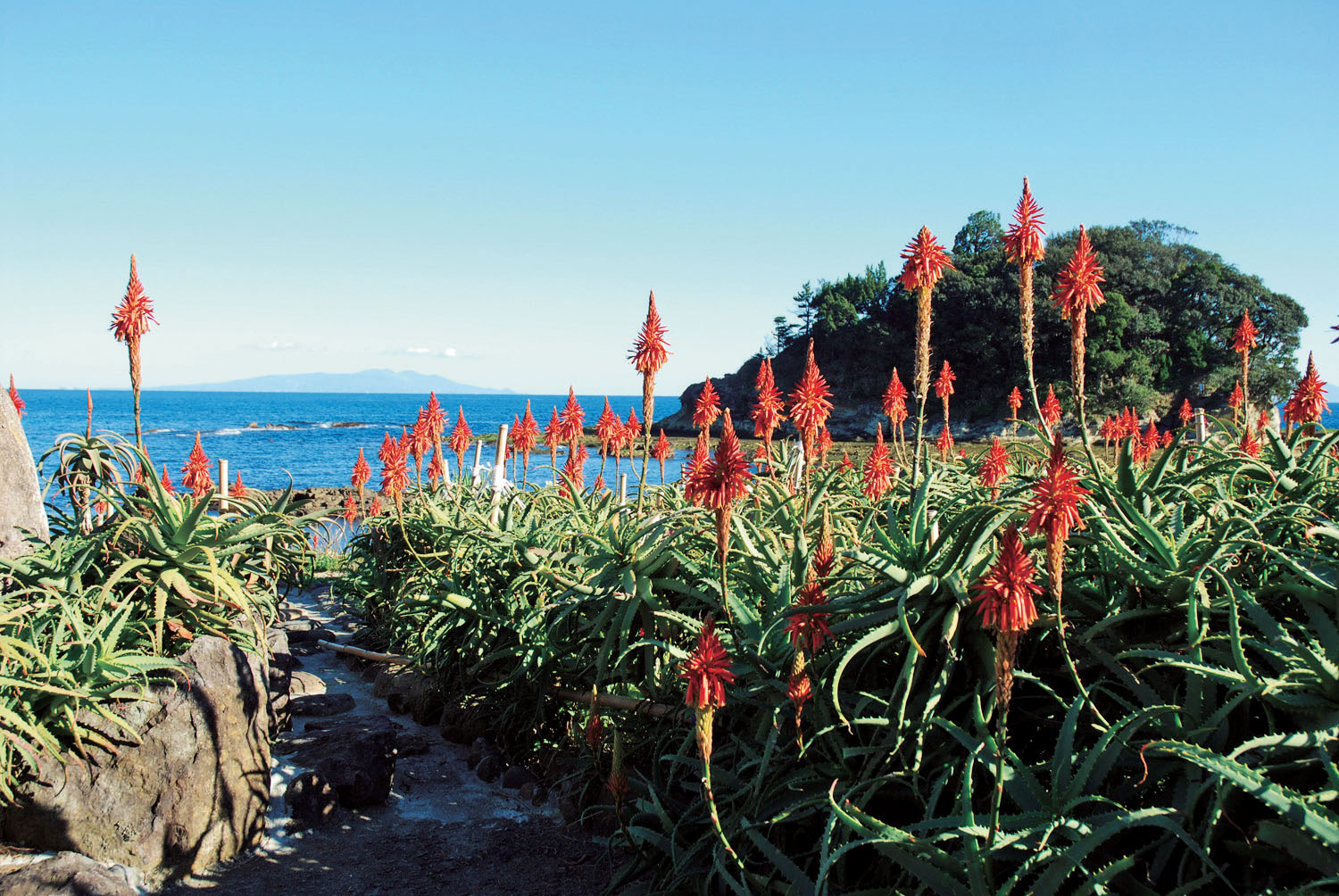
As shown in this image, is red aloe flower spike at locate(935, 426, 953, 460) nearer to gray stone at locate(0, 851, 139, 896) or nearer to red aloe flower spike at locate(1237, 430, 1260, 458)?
red aloe flower spike at locate(1237, 430, 1260, 458)

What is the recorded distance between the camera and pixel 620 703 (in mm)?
3789

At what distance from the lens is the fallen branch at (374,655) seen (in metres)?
6.44

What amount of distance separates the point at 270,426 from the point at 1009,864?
82.7 metres

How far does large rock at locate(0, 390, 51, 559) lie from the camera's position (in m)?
4.34

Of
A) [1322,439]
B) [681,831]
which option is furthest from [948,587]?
[1322,439]

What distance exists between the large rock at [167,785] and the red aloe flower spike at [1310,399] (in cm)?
553

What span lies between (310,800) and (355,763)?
278mm

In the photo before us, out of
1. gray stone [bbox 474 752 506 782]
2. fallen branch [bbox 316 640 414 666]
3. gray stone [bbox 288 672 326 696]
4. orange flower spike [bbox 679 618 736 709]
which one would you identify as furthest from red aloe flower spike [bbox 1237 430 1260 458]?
gray stone [bbox 288 672 326 696]

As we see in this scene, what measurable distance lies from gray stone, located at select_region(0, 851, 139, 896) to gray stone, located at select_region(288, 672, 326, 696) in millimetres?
2768

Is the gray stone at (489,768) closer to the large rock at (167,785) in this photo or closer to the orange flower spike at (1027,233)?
the large rock at (167,785)

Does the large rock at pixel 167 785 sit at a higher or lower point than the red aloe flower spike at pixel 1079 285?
lower

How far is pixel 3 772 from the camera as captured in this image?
311 cm

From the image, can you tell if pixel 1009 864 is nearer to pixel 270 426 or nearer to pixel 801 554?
pixel 801 554

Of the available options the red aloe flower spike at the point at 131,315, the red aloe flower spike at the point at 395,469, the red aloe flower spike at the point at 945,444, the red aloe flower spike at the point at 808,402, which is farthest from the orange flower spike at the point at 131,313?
the red aloe flower spike at the point at 945,444
